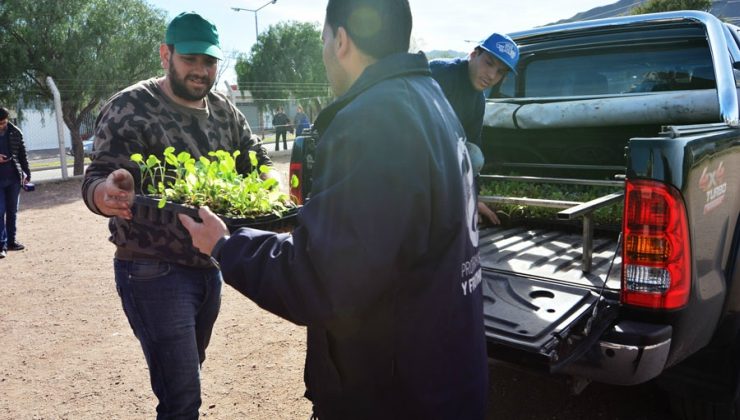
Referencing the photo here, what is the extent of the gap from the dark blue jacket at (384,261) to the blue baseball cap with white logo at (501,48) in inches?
92.9

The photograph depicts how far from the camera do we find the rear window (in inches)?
153

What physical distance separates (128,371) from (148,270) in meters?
1.99

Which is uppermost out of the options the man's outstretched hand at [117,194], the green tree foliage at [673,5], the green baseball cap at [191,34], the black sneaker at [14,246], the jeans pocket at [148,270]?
the green tree foliage at [673,5]

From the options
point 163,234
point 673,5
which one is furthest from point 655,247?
point 673,5

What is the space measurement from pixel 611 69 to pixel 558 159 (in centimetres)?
81

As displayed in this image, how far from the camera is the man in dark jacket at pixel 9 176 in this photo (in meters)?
6.89

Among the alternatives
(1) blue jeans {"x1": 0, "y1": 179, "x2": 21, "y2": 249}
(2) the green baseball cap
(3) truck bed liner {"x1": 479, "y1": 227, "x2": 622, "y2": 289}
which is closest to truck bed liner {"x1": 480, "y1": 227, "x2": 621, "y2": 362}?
(3) truck bed liner {"x1": 479, "y1": 227, "x2": 622, "y2": 289}

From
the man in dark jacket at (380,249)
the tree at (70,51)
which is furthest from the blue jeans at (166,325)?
the tree at (70,51)

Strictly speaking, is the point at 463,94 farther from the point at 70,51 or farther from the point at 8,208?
the point at 70,51

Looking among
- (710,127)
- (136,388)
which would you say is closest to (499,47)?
(710,127)

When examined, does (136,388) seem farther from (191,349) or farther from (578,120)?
(578,120)

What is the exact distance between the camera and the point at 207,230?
1.57 meters

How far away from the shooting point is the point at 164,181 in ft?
7.34

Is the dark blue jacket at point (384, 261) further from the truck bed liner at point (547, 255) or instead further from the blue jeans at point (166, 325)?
the truck bed liner at point (547, 255)
